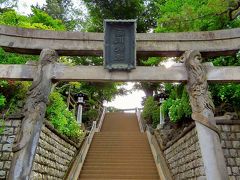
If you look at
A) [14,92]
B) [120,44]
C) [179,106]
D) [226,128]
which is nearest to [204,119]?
[226,128]

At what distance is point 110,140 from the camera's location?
1405cm

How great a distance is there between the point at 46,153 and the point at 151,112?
11664 millimetres

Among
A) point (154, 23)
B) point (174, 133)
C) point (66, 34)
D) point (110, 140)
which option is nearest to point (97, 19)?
point (154, 23)

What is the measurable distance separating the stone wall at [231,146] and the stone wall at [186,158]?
2.33ft

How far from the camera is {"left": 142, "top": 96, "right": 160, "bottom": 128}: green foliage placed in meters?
18.5

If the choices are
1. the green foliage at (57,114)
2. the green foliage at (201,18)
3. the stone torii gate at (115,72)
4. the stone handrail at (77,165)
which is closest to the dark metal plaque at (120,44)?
the stone torii gate at (115,72)

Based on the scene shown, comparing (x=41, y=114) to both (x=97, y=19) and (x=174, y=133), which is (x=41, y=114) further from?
(x=97, y=19)

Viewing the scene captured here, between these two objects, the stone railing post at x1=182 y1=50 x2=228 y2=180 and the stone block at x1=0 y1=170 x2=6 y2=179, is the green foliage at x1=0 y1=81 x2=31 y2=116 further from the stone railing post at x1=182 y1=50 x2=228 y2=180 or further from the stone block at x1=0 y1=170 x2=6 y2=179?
the stone railing post at x1=182 y1=50 x2=228 y2=180

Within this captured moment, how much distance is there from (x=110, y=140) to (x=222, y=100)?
20.7 feet

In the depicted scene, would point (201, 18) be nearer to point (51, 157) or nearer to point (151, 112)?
point (51, 157)

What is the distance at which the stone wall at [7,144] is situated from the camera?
24.2ft

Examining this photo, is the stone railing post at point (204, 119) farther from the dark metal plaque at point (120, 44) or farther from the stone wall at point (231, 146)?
the stone wall at point (231, 146)

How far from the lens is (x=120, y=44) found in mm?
7020

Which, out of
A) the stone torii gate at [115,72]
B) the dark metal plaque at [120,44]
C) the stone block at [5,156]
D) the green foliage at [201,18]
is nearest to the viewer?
the stone torii gate at [115,72]
